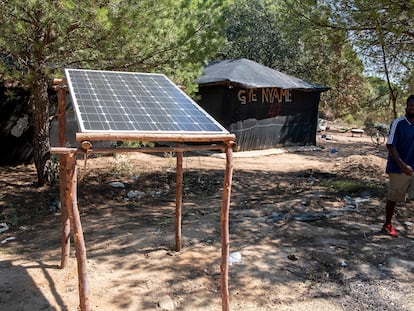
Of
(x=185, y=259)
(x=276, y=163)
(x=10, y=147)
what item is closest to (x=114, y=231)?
(x=185, y=259)

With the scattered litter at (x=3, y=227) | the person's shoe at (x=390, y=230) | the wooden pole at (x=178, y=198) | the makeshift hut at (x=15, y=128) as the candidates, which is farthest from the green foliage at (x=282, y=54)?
the wooden pole at (x=178, y=198)

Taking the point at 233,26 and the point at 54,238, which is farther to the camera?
the point at 233,26

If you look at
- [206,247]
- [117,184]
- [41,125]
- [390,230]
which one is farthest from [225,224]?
[41,125]

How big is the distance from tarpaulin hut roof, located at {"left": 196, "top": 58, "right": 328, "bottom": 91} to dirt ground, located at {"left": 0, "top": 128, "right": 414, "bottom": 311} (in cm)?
467

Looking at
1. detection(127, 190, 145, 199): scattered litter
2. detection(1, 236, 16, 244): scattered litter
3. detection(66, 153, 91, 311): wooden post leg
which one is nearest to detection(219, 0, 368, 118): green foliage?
detection(127, 190, 145, 199): scattered litter

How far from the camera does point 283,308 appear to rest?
11.1 ft

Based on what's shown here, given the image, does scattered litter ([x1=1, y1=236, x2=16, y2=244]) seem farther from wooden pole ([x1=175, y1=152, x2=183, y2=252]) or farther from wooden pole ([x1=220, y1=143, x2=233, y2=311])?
wooden pole ([x1=220, y1=143, x2=233, y2=311])

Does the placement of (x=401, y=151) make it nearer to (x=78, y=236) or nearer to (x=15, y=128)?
(x=78, y=236)

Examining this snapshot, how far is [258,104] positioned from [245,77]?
117 centimetres

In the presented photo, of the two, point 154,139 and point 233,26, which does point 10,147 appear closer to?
point 154,139

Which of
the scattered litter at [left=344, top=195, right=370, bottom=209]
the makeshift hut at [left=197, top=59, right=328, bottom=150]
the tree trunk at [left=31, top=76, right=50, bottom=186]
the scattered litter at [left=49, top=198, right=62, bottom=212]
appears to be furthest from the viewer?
the makeshift hut at [left=197, top=59, right=328, bottom=150]

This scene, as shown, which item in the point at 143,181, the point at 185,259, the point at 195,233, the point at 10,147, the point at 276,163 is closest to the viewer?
the point at 185,259

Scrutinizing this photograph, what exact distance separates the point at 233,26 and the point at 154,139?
1831cm

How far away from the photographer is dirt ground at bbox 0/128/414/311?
11.4 ft
